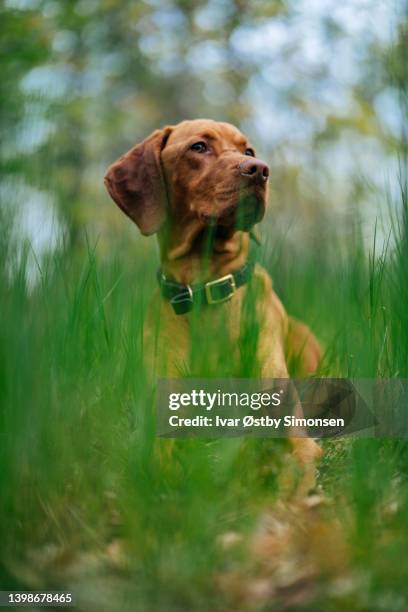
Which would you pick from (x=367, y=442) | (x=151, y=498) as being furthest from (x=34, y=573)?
(x=367, y=442)

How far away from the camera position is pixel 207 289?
9.80 feet

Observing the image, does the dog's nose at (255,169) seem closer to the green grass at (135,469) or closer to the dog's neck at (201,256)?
the dog's neck at (201,256)

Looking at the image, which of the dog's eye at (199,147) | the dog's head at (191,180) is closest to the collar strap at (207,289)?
the dog's head at (191,180)

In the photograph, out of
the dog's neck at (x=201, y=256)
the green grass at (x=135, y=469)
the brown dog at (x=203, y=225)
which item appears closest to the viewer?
the green grass at (x=135, y=469)

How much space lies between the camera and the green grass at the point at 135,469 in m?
1.88

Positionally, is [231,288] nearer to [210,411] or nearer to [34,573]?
[210,411]

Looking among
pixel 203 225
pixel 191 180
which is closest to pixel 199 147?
pixel 191 180

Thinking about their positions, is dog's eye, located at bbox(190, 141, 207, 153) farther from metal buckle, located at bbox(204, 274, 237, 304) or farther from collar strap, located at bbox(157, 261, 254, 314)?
metal buckle, located at bbox(204, 274, 237, 304)

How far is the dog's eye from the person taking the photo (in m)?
3.46

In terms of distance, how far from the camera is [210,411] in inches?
92.0

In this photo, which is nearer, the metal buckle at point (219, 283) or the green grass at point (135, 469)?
the green grass at point (135, 469)

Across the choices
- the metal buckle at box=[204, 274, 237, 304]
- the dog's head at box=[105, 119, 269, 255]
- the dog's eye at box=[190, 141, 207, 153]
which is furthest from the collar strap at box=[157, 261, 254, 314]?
the dog's eye at box=[190, 141, 207, 153]

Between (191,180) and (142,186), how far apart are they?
261 millimetres

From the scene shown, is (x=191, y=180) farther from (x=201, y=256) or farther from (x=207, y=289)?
(x=207, y=289)
